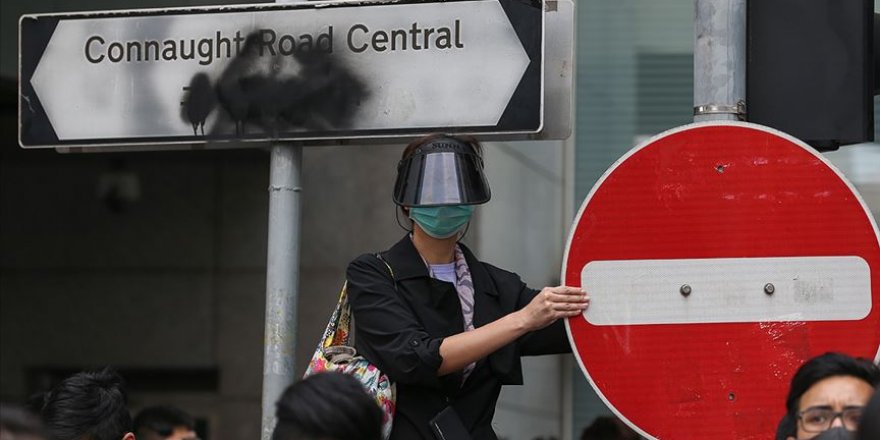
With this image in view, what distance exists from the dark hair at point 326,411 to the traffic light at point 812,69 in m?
1.40

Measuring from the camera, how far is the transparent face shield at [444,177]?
371 cm

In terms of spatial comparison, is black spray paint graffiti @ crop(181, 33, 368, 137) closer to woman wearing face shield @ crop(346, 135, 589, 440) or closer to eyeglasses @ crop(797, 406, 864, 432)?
woman wearing face shield @ crop(346, 135, 589, 440)

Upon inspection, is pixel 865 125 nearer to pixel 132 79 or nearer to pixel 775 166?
pixel 775 166

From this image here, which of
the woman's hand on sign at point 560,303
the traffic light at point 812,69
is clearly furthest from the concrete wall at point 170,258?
the woman's hand on sign at point 560,303

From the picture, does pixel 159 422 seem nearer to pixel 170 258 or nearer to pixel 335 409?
pixel 170 258

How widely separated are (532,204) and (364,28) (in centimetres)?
444

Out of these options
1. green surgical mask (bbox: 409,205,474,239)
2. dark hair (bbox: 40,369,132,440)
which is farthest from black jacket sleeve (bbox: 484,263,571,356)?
dark hair (bbox: 40,369,132,440)

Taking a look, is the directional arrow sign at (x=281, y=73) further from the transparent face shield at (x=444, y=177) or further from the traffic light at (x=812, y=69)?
the traffic light at (x=812, y=69)

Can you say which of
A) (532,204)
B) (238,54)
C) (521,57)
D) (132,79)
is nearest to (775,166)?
(521,57)

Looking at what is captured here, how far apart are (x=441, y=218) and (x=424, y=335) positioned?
290 millimetres

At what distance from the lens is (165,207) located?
29.0 ft

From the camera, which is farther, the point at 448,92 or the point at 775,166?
the point at 448,92

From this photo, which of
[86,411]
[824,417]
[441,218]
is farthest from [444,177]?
[86,411]

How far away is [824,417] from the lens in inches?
129
